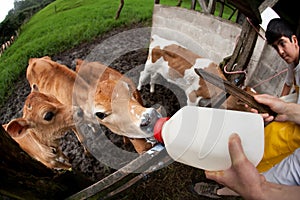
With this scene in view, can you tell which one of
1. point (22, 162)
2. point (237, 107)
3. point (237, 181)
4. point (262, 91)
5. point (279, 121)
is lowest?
point (262, 91)

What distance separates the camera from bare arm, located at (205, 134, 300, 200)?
805mm

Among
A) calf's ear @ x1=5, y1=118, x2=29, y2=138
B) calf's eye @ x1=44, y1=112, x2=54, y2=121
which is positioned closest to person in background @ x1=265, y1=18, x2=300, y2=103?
calf's eye @ x1=44, y1=112, x2=54, y2=121

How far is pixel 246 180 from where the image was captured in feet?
2.72

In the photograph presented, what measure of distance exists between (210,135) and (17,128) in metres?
1.37

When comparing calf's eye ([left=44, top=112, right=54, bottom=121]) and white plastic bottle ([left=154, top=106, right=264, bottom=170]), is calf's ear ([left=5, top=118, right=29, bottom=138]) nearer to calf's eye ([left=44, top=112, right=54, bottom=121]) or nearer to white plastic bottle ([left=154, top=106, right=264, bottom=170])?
calf's eye ([left=44, top=112, right=54, bottom=121])

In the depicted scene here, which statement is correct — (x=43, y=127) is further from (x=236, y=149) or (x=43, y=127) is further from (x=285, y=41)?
(x=236, y=149)

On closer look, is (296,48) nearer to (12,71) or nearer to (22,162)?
(22,162)

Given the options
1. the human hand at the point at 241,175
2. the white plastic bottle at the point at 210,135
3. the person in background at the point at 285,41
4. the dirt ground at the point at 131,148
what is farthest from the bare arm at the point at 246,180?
the person in background at the point at 285,41

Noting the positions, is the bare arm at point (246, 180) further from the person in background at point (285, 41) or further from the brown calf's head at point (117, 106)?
the brown calf's head at point (117, 106)

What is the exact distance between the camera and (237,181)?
2.79ft

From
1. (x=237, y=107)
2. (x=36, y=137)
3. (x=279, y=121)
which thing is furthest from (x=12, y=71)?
(x=279, y=121)

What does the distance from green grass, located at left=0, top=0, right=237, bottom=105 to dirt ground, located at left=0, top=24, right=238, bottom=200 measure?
221 mm

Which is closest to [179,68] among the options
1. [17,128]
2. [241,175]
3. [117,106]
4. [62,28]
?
[117,106]

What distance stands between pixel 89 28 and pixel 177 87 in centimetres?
355
